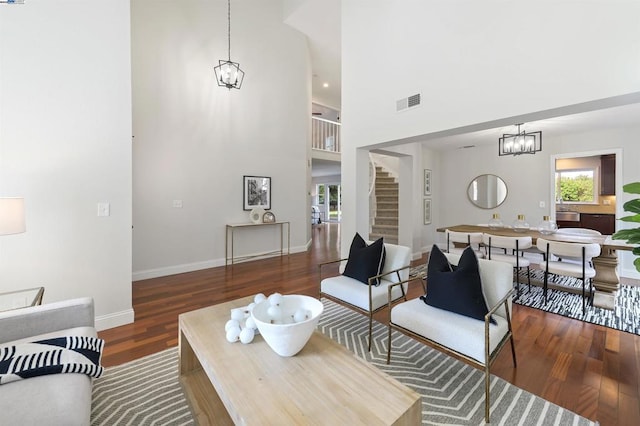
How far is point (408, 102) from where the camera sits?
351 cm

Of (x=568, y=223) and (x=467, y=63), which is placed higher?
(x=467, y=63)

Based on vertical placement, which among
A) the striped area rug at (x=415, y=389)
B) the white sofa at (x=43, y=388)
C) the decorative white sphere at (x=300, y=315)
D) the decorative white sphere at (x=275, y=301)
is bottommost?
the striped area rug at (x=415, y=389)

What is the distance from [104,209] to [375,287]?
2770 millimetres

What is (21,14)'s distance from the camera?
234 cm

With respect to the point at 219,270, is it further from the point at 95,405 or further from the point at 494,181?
the point at 494,181

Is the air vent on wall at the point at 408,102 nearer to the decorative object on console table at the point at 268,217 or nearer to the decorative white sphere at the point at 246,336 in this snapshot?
the decorative white sphere at the point at 246,336

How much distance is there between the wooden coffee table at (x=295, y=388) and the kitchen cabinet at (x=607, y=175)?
32.3 ft

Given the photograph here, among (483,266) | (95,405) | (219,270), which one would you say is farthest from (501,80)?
(219,270)

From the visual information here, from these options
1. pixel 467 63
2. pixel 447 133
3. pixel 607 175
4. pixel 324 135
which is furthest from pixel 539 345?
pixel 607 175

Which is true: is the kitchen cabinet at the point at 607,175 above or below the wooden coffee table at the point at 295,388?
above

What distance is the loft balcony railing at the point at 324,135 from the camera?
7770 millimetres

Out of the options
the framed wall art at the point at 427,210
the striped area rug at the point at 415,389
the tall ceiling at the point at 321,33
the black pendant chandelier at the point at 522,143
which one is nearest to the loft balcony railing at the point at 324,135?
the tall ceiling at the point at 321,33

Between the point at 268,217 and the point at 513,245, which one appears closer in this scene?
the point at 513,245

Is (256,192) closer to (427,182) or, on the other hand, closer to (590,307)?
(427,182)
